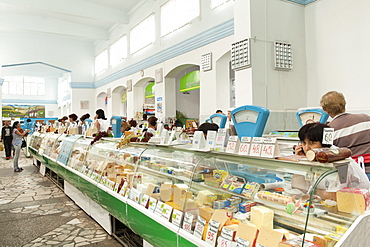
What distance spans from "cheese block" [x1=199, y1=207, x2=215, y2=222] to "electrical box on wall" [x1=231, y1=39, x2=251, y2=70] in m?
3.74

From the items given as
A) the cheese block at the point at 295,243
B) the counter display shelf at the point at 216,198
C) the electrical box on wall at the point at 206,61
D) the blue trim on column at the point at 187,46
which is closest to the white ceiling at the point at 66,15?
the blue trim on column at the point at 187,46

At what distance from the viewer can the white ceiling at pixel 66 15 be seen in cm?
1118

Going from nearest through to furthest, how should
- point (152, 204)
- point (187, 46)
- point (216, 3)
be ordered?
1. point (152, 204)
2. point (216, 3)
3. point (187, 46)

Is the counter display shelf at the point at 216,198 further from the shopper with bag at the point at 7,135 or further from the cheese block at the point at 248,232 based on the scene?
the shopper with bag at the point at 7,135

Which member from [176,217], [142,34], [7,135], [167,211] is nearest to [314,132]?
[176,217]

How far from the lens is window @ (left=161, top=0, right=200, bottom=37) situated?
881 cm

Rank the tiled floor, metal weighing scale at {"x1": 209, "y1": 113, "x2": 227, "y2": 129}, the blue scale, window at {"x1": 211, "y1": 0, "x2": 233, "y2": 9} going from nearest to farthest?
the tiled floor → metal weighing scale at {"x1": 209, "y1": 113, "x2": 227, "y2": 129} → the blue scale → window at {"x1": 211, "y1": 0, "x2": 233, "y2": 9}

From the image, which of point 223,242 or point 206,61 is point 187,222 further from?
point 206,61

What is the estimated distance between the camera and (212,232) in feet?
6.90

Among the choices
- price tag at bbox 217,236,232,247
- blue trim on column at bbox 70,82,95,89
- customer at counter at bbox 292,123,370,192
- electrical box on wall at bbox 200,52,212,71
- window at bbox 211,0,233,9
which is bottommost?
price tag at bbox 217,236,232,247

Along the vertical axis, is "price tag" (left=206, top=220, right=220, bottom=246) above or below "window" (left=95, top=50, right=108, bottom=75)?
below

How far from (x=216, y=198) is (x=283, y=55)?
13.7 feet

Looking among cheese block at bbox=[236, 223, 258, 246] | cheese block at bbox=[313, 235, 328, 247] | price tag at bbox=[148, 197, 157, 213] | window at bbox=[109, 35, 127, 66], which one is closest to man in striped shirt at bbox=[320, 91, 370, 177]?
cheese block at bbox=[313, 235, 328, 247]

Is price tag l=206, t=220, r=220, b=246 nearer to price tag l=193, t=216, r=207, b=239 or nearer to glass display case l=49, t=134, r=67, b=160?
price tag l=193, t=216, r=207, b=239
